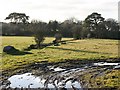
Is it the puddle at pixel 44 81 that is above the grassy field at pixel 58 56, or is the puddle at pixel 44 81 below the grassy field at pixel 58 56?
below

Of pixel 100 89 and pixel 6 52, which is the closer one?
pixel 100 89

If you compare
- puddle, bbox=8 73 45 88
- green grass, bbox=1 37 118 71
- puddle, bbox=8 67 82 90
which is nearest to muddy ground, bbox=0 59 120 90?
puddle, bbox=8 67 82 90

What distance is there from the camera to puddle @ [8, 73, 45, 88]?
21.4m

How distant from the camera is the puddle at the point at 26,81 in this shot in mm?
21375

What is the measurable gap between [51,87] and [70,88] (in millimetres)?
1350

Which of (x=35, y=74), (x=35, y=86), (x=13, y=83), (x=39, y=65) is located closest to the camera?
(x=35, y=86)

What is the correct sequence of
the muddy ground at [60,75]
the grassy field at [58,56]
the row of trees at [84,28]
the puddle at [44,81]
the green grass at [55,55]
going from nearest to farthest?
the puddle at [44,81] → the muddy ground at [60,75] → the grassy field at [58,56] → the green grass at [55,55] → the row of trees at [84,28]

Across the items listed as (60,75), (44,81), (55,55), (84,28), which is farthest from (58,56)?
(84,28)

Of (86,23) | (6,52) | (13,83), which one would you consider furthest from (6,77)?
(86,23)

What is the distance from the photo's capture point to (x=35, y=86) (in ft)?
68.6

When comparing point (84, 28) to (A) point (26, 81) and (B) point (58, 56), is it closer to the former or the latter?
(B) point (58, 56)

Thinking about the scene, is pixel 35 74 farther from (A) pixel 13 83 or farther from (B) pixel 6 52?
(B) pixel 6 52

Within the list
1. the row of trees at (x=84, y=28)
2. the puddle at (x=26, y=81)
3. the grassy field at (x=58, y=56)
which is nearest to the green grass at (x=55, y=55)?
the grassy field at (x=58, y=56)

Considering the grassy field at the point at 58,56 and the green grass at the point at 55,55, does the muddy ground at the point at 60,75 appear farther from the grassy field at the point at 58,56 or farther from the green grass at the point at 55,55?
the green grass at the point at 55,55
